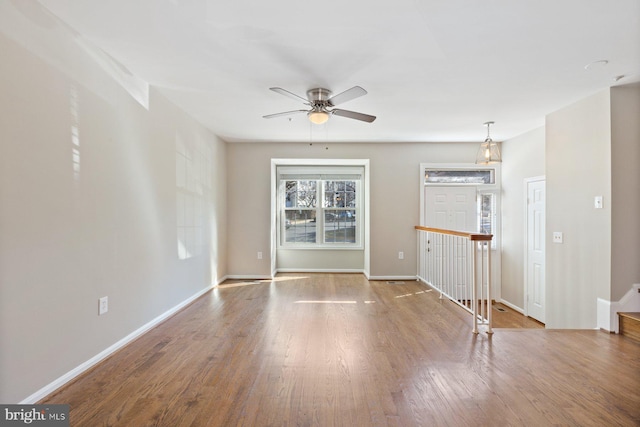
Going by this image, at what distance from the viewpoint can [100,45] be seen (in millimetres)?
2340

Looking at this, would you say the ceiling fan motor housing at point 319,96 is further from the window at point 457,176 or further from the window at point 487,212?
the window at point 487,212

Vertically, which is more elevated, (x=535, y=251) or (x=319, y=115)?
(x=319, y=115)

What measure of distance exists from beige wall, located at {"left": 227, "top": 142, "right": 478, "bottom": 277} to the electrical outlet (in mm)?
3109

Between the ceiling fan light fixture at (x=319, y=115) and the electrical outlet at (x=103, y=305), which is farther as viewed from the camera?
the ceiling fan light fixture at (x=319, y=115)

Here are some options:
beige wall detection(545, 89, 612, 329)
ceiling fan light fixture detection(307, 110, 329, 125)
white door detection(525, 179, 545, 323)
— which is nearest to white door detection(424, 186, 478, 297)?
white door detection(525, 179, 545, 323)

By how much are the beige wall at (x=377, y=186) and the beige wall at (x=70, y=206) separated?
7.05 feet

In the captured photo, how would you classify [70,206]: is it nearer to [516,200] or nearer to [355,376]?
[355,376]

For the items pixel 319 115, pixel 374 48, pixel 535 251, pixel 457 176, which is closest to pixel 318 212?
pixel 457 176

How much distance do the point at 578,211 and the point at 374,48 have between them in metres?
2.85

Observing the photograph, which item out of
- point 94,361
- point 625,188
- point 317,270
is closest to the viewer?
point 94,361

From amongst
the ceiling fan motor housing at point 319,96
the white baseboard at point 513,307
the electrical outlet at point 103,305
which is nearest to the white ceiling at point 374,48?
the ceiling fan motor housing at point 319,96

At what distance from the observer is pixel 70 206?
6.93 feet

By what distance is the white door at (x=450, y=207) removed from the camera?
18.0 feet

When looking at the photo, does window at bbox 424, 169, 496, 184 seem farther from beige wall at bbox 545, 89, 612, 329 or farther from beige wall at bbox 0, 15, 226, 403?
beige wall at bbox 0, 15, 226, 403
